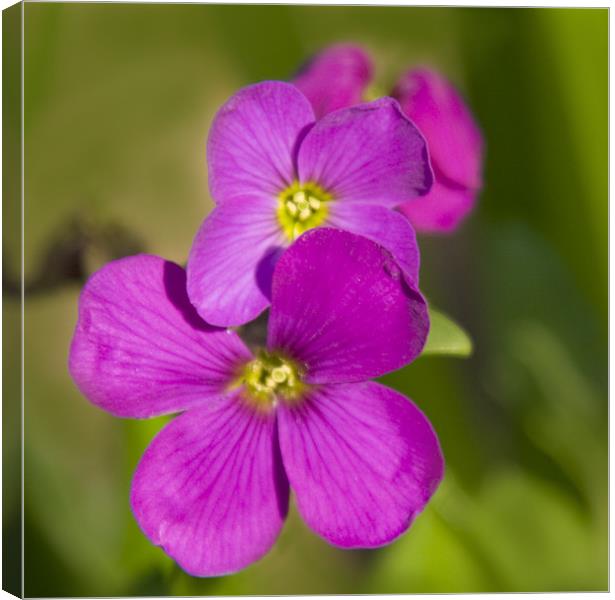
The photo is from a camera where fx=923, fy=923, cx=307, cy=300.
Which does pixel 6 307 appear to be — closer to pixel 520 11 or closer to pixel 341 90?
pixel 341 90

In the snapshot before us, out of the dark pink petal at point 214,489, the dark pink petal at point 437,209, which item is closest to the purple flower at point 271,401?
the dark pink petal at point 214,489

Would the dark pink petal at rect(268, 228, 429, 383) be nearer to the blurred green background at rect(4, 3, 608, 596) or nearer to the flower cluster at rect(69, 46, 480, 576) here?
the flower cluster at rect(69, 46, 480, 576)

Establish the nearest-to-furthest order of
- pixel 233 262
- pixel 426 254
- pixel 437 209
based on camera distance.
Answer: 1. pixel 233 262
2. pixel 437 209
3. pixel 426 254

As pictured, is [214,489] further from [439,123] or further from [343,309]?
[439,123]

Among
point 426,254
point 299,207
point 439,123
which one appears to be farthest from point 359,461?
point 426,254

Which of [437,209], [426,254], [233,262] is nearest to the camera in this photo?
[233,262]

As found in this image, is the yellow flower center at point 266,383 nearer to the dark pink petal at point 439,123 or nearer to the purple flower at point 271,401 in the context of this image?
the purple flower at point 271,401

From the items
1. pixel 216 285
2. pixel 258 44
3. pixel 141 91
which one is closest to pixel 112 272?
pixel 216 285

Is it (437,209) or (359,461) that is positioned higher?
(437,209)
